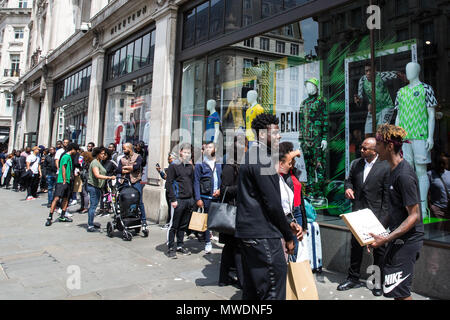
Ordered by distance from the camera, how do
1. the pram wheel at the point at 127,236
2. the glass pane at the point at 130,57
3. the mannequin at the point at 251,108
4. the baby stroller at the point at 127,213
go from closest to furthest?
1. the pram wheel at the point at 127,236
2. the baby stroller at the point at 127,213
3. the mannequin at the point at 251,108
4. the glass pane at the point at 130,57

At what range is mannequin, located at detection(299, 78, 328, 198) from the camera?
604 cm

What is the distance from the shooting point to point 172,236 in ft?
18.5

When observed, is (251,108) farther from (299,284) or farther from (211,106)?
(299,284)

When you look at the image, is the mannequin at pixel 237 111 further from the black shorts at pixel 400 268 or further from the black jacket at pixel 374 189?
the black shorts at pixel 400 268

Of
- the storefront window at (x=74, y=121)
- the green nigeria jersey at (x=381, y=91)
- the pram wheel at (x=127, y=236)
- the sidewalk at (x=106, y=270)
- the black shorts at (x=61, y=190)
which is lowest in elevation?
the sidewalk at (x=106, y=270)

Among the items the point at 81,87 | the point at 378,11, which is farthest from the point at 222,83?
the point at 81,87

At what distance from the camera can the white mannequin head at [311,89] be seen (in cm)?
625

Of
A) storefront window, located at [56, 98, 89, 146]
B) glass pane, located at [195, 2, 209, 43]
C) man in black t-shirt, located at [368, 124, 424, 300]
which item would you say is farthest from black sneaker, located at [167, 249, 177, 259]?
storefront window, located at [56, 98, 89, 146]

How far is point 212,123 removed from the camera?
28.0 feet

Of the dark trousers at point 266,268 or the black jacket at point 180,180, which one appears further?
the black jacket at point 180,180

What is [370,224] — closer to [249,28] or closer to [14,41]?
[249,28]

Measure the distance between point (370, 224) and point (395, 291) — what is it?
1.85ft

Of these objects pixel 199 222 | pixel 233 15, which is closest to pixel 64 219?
pixel 199 222

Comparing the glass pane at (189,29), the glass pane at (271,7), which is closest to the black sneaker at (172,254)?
the glass pane at (271,7)
